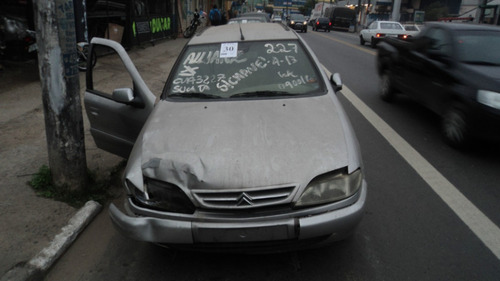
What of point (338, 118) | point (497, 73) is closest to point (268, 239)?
point (338, 118)

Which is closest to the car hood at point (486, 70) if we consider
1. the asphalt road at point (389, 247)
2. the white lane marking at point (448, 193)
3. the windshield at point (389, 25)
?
the asphalt road at point (389, 247)

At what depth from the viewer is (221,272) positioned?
10.2 ft

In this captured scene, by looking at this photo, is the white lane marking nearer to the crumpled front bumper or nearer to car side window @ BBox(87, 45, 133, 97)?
the crumpled front bumper

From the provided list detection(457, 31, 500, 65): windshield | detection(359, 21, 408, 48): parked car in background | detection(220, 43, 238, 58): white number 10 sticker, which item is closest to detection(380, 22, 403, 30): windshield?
detection(359, 21, 408, 48): parked car in background

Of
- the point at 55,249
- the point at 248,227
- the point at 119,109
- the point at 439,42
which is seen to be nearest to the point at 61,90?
the point at 119,109

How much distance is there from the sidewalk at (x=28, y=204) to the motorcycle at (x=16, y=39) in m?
2.25

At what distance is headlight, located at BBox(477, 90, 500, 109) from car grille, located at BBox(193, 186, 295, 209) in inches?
139

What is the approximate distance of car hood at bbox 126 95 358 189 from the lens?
2.80m

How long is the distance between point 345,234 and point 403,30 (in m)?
21.5

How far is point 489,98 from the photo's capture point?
4992 millimetres

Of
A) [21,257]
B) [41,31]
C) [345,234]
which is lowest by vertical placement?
[21,257]

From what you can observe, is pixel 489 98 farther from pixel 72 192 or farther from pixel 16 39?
pixel 16 39

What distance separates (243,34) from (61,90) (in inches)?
79.7

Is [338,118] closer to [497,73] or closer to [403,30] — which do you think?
[497,73]
